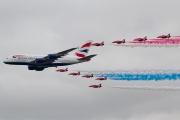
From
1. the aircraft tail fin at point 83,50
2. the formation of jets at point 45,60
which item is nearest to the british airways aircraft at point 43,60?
the formation of jets at point 45,60

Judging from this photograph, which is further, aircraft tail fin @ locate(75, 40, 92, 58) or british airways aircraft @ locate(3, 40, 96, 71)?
aircraft tail fin @ locate(75, 40, 92, 58)

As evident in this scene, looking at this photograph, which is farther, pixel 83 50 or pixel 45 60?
pixel 83 50

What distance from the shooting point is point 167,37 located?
5027 inches

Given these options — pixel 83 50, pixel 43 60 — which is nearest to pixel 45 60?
pixel 43 60

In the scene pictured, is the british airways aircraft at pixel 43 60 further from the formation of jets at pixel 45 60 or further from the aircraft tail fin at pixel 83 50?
the aircraft tail fin at pixel 83 50

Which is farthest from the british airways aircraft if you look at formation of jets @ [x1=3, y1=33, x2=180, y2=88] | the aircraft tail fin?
the aircraft tail fin

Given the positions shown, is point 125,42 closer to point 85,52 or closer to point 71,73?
point 71,73

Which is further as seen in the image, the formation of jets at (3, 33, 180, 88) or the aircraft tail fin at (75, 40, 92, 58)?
the aircraft tail fin at (75, 40, 92, 58)

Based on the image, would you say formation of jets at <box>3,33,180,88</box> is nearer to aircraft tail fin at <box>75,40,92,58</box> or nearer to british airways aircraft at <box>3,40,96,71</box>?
british airways aircraft at <box>3,40,96,71</box>

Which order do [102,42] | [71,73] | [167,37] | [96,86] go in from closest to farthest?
1. [167,37]
2. [102,42]
3. [96,86]
4. [71,73]

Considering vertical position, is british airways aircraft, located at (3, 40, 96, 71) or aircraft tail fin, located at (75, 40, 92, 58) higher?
aircraft tail fin, located at (75, 40, 92, 58)

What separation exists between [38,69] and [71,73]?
456 inches

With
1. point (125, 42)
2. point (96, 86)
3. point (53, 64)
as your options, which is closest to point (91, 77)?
point (96, 86)

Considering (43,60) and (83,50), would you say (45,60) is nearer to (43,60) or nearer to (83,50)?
(43,60)
